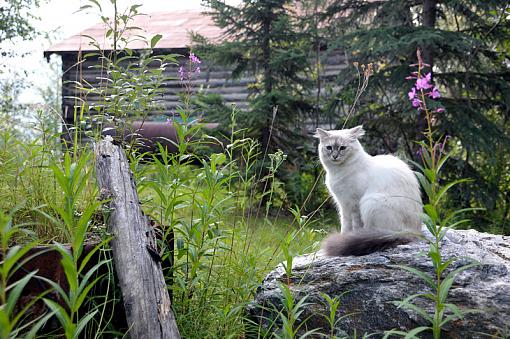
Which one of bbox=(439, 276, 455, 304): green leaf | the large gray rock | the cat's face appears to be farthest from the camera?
the cat's face

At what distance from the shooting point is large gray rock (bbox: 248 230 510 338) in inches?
94.4

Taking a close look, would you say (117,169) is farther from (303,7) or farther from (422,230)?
(303,7)

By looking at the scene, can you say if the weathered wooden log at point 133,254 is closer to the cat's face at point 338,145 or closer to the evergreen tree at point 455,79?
the cat's face at point 338,145

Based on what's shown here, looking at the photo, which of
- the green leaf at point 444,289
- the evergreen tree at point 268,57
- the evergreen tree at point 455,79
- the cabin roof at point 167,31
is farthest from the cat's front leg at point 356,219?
the cabin roof at point 167,31

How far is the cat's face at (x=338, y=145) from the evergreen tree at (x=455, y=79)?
10.3 ft

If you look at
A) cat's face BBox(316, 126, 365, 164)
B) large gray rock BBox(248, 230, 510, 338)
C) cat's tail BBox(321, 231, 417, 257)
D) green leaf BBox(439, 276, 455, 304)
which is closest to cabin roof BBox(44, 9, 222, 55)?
cat's face BBox(316, 126, 365, 164)

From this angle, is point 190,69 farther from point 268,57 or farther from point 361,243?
point 268,57

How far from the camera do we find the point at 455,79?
7535 millimetres

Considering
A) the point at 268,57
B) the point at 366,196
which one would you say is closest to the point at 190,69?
the point at 366,196

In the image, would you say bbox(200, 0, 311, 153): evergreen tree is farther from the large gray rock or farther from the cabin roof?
the large gray rock

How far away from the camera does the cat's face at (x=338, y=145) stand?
3758mm

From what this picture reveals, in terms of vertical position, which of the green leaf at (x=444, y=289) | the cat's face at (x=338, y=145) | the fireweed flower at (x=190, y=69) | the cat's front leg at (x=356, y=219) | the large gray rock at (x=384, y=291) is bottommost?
the large gray rock at (x=384, y=291)

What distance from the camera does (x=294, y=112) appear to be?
27.9 feet

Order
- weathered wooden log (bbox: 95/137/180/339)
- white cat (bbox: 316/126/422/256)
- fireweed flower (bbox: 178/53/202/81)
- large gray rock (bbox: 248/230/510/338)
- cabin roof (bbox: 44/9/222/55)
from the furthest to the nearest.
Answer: cabin roof (bbox: 44/9/222/55) < white cat (bbox: 316/126/422/256) < fireweed flower (bbox: 178/53/202/81) < large gray rock (bbox: 248/230/510/338) < weathered wooden log (bbox: 95/137/180/339)
